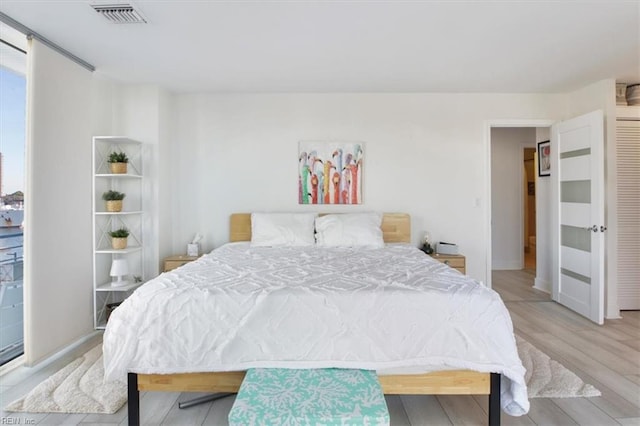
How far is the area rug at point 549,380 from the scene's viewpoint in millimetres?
2131

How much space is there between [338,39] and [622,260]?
3.74 meters

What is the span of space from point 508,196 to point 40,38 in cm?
638

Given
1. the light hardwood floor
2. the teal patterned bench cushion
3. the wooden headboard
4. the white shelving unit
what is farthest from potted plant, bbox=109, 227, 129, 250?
the teal patterned bench cushion

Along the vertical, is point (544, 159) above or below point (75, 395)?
above

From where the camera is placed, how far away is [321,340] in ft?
5.74

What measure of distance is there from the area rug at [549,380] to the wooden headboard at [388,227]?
1610mm

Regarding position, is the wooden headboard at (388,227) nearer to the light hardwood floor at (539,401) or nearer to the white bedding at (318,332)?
the light hardwood floor at (539,401)

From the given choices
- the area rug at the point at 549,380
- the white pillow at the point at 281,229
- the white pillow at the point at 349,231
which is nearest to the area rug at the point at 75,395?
the white pillow at the point at 281,229

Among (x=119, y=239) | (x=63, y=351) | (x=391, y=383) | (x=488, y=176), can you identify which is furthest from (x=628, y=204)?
(x=63, y=351)

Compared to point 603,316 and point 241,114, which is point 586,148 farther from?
point 241,114

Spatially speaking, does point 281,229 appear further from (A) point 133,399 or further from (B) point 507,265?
(B) point 507,265

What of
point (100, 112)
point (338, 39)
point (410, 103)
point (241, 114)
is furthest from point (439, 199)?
point (100, 112)

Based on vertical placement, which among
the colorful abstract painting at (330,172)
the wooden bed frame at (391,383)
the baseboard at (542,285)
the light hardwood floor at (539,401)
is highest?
the colorful abstract painting at (330,172)

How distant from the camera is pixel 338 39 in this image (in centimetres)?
262
